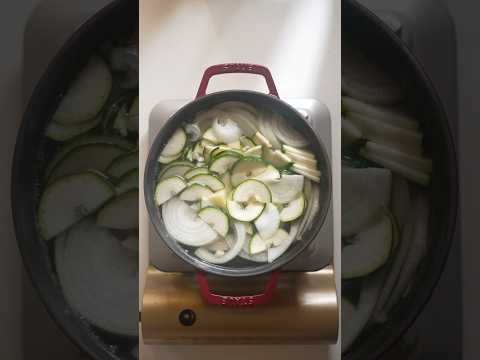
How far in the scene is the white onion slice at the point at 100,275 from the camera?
123 centimetres

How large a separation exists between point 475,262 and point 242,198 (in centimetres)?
76

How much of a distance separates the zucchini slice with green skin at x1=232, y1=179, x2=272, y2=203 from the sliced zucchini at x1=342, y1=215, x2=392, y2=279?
0.44 meters

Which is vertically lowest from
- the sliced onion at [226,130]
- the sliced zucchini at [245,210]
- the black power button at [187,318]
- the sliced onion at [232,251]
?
the black power button at [187,318]

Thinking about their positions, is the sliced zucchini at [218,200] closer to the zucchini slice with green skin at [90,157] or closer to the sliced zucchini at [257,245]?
the sliced zucchini at [257,245]

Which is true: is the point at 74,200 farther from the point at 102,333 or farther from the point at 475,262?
the point at 475,262

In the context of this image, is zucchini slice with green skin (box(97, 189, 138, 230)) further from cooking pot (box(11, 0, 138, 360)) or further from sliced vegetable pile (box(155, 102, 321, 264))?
sliced vegetable pile (box(155, 102, 321, 264))

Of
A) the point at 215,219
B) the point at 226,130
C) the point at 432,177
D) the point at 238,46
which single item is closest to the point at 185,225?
the point at 215,219

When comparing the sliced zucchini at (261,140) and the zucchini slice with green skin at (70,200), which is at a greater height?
the sliced zucchini at (261,140)

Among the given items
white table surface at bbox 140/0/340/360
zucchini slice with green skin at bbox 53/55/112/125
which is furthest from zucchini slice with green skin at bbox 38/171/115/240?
white table surface at bbox 140/0/340/360

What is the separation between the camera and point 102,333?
4.03 ft

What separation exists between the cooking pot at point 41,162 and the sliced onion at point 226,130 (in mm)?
438

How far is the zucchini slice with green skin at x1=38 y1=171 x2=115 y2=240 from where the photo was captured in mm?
1221

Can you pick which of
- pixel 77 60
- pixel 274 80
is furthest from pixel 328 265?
pixel 77 60

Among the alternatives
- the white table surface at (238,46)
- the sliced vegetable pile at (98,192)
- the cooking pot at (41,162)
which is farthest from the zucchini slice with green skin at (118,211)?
the white table surface at (238,46)
